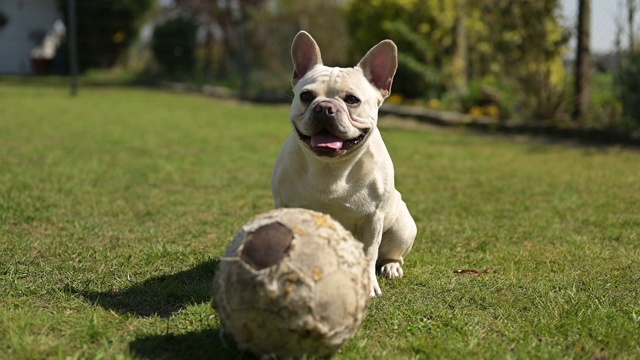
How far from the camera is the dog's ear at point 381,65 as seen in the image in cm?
384

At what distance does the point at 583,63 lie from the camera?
1083cm

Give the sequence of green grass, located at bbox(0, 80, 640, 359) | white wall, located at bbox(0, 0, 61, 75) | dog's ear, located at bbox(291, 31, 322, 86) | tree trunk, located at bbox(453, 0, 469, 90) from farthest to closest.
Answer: white wall, located at bbox(0, 0, 61, 75) < tree trunk, located at bbox(453, 0, 469, 90) < dog's ear, located at bbox(291, 31, 322, 86) < green grass, located at bbox(0, 80, 640, 359)

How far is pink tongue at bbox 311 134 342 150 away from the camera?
3.46 m

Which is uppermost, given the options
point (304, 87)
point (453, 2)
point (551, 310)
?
point (453, 2)

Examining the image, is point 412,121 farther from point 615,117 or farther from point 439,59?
point 615,117

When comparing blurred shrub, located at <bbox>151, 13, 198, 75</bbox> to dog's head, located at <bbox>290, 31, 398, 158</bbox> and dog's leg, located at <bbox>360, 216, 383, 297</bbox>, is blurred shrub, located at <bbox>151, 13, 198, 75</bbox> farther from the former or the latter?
dog's leg, located at <bbox>360, 216, 383, 297</bbox>

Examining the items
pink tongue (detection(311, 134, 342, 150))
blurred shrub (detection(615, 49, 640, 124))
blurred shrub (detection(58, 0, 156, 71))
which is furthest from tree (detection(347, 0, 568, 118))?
blurred shrub (detection(58, 0, 156, 71))

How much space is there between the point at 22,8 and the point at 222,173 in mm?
24139

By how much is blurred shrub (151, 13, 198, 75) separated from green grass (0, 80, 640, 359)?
14461mm

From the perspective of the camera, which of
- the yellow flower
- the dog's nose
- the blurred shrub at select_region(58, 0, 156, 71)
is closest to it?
the dog's nose

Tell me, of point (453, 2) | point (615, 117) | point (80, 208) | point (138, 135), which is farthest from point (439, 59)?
point (80, 208)

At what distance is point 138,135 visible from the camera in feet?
34.2

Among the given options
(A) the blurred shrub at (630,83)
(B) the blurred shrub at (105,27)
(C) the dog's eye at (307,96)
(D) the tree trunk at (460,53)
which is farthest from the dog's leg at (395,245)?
(B) the blurred shrub at (105,27)

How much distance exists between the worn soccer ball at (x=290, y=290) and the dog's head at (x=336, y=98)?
741 millimetres
